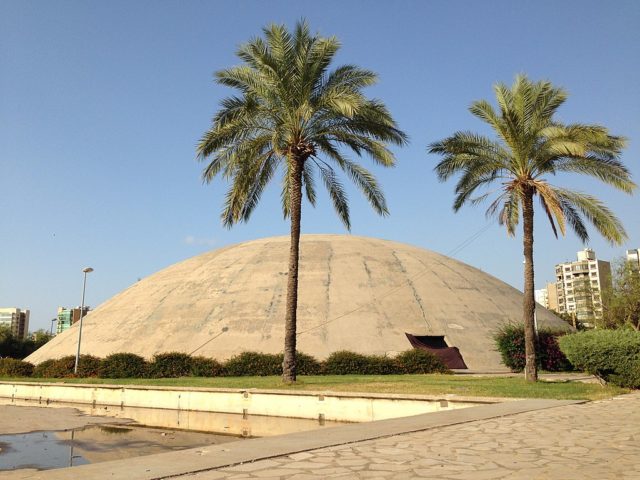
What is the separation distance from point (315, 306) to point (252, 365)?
6.97 meters

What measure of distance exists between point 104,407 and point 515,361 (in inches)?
787

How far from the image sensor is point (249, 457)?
6.49 meters

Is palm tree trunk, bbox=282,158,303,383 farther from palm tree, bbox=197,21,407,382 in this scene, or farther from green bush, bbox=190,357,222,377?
green bush, bbox=190,357,222,377

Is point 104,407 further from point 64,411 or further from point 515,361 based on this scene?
point 515,361

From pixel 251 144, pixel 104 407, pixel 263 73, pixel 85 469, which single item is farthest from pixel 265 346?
pixel 85 469

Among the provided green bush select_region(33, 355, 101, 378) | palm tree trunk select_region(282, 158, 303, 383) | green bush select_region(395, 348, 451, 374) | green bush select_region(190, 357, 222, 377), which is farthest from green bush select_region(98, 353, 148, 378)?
green bush select_region(395, 348, 451, 374)

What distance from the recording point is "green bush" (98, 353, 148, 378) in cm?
2927

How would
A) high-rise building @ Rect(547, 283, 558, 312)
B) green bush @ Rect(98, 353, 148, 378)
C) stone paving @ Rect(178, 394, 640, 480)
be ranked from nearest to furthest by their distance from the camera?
stone paving @ Rect(178, 394, 640, 480) → green bush @ Rect(98, 353, 148, 378) → high-rise building @ Rect(547, 283, 558, 312)

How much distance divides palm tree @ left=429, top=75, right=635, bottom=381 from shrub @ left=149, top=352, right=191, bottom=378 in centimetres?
1670

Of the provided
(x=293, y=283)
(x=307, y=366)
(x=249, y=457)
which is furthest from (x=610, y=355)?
(x=307, y=366)

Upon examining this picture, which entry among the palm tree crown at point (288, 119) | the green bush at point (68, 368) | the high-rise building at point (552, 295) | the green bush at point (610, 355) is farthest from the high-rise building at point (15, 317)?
the green bush at point (610, 355)

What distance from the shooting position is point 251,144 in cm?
2180

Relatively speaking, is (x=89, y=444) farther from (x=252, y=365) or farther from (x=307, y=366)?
(x=307, y=366)

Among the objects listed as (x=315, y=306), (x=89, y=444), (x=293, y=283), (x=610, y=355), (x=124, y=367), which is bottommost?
(x=89, y=444)
